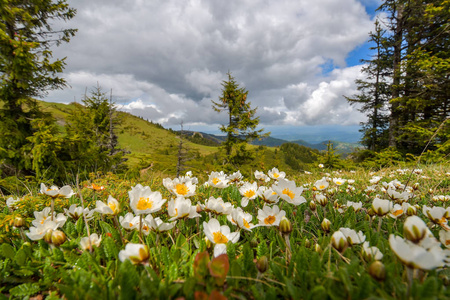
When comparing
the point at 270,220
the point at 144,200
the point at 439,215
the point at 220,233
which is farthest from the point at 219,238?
the point at 439,215

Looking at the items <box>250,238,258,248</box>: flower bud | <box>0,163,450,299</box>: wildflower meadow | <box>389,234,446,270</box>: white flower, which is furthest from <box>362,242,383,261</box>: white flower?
<box>250,238,258,248</box>: flower bud

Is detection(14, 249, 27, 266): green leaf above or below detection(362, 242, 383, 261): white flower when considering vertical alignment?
below

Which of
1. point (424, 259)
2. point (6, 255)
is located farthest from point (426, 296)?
point (6, 255)

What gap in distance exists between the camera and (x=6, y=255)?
3.82 ft

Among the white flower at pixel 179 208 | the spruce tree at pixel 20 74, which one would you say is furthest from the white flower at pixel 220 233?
the spruce tree at pixel 20 74

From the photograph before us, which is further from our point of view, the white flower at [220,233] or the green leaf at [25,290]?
the white flower at [220,233]

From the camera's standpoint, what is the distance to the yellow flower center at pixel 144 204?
1.12 meters

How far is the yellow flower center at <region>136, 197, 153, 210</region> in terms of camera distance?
1122 mm

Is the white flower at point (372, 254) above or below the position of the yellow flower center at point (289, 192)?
below

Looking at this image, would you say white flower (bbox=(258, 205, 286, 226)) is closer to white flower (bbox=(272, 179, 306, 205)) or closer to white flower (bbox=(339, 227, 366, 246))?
white flower (bbox=(272, 179, 306, 205))

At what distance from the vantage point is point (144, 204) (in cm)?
114

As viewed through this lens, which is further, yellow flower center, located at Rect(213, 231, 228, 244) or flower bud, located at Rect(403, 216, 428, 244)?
yellow flower center, located at Rect(213, 231, 228, 244)

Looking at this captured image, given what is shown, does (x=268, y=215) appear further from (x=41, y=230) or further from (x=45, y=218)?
(x=45, y=218)

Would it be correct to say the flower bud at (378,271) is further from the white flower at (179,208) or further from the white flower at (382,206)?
the white flower at (179,208)
